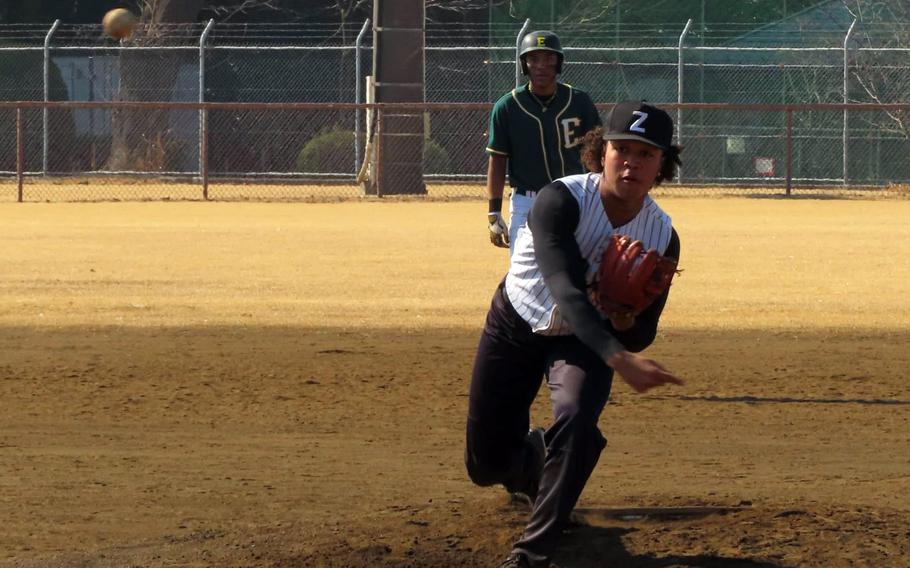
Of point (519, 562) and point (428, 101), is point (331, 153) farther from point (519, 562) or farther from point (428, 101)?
point (519, 562)

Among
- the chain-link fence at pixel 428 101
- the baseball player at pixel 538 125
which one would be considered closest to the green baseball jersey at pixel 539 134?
the baseball player at pixel 538 125

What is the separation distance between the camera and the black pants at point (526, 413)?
439 cm

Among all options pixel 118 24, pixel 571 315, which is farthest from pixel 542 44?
pixel 118 24

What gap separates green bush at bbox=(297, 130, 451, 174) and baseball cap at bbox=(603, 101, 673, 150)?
24.3 m

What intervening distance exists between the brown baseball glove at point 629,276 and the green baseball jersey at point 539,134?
3734mm

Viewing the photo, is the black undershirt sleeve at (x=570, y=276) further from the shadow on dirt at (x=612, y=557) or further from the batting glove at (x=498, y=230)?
the batting glove at (x=498, y=230)

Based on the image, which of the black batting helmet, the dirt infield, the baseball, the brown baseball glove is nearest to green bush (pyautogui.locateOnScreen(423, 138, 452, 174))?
the baseball

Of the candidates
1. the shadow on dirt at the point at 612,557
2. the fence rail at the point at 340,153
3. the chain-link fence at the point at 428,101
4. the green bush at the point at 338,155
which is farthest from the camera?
the green bush at the point at 338,155

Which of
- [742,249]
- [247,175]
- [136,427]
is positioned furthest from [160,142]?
[136,427]

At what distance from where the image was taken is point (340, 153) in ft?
94.6

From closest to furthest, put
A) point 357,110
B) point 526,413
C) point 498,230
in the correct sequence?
point 526,413
point 498,230
point 357,110

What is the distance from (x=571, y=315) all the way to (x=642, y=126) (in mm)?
610

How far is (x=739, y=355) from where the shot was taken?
Result: 976 cm

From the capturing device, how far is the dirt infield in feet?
16.9
